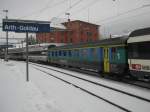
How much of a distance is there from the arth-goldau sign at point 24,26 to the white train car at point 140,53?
5.17m

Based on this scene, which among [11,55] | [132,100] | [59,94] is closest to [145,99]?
[132,100]

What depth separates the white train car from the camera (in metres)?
11.3

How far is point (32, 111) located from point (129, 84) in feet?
24.6

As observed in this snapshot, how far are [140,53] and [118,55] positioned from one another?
245cm

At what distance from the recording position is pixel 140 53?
11867 mm

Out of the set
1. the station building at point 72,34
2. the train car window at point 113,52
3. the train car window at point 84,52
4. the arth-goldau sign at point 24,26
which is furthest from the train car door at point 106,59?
the station building at point 72,34

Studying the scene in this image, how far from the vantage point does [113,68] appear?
1479cm

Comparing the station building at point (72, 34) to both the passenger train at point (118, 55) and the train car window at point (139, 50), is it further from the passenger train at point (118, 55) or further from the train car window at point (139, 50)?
the train car window at point (139, 50)

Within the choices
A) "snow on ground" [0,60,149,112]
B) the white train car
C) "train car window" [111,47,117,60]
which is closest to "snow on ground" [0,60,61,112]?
"snow on ground" [0,60,149,112]

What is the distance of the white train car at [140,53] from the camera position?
1128cm

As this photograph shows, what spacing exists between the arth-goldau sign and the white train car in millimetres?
5166

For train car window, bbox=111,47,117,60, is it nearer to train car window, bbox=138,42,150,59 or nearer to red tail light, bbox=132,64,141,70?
red tail light, bbox=132,64,141,70

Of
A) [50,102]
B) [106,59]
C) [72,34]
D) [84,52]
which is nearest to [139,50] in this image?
[106,59]

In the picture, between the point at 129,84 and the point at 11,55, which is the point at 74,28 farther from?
the point at 129,84
